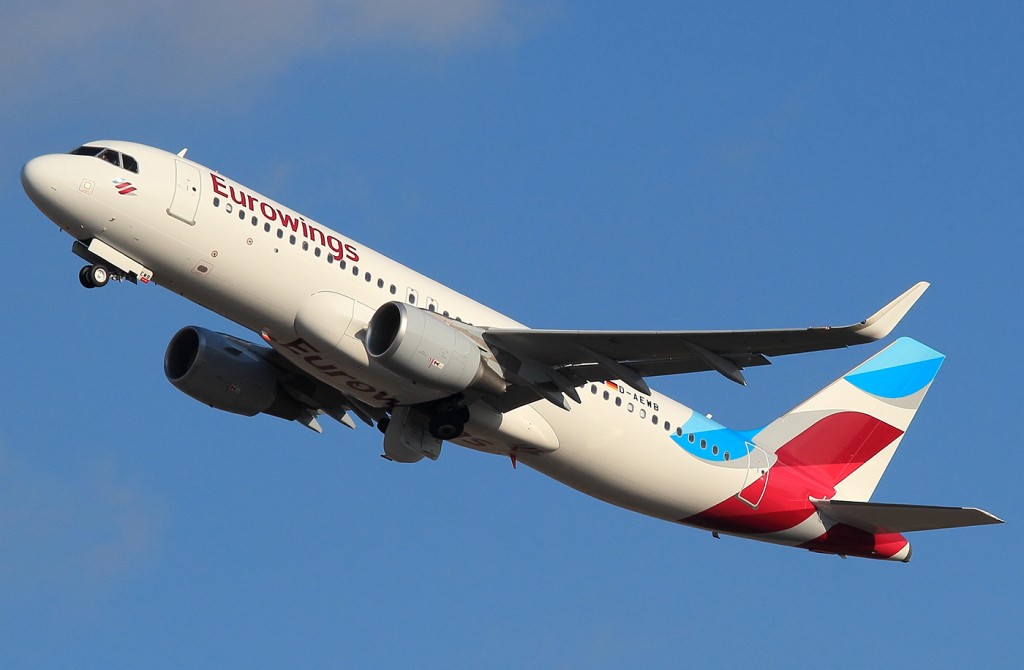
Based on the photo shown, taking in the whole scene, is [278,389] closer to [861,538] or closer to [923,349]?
[861,538]

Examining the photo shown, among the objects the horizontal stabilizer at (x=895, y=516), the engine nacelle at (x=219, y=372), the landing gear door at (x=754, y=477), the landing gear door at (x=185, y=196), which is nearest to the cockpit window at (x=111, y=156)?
the landing gear door at (x=185, y=196)

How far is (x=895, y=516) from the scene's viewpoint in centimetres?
3544

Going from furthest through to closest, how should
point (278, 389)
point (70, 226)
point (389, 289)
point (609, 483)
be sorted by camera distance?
point (278, 389), point (609, 483), point (389, 289), point (70, 226)

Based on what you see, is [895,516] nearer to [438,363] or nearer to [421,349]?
[438,363]

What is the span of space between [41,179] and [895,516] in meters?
21.3

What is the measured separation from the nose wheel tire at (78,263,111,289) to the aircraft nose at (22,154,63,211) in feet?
5.02

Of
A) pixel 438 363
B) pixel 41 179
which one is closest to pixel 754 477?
pixel 438 363

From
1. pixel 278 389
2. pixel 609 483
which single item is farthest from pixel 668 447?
pixel 278 389

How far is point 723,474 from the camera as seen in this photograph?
35594 millimetres

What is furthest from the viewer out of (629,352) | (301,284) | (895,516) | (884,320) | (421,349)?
(895,516)

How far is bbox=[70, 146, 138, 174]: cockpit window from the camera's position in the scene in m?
29.8

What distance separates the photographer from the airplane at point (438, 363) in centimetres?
2947

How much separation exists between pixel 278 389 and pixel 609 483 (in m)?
8.79

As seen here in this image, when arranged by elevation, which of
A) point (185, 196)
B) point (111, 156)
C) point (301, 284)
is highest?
point (111, 156)
